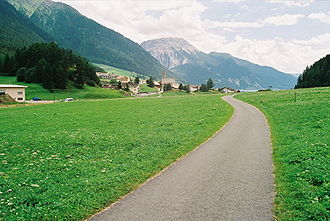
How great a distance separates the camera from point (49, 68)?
389 ft

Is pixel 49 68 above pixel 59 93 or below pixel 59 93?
above

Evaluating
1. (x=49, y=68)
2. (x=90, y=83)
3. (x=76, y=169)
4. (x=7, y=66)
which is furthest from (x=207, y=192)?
(x=7, y=66)

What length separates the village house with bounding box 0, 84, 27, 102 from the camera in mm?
94875

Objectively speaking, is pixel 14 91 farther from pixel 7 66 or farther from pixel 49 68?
pixel 7 66

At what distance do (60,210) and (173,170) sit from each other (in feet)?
20.1

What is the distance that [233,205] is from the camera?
9086 mm

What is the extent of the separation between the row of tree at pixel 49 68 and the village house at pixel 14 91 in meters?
16.8

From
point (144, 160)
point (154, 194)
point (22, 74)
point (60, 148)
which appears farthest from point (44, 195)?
point (22, 74)

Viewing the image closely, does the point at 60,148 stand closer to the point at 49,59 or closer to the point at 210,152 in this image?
the point at 210,152

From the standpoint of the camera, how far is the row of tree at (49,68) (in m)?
118

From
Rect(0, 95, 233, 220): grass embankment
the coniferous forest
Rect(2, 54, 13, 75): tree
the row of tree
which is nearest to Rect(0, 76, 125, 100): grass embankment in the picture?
the row of tree

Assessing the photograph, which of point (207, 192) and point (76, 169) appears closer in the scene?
point (207, 192)

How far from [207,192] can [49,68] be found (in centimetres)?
12401

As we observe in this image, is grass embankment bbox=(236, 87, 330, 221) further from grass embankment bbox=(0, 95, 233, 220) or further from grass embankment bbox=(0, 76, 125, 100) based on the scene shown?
grass embankment bbox=(0, 76, 125, 100)
